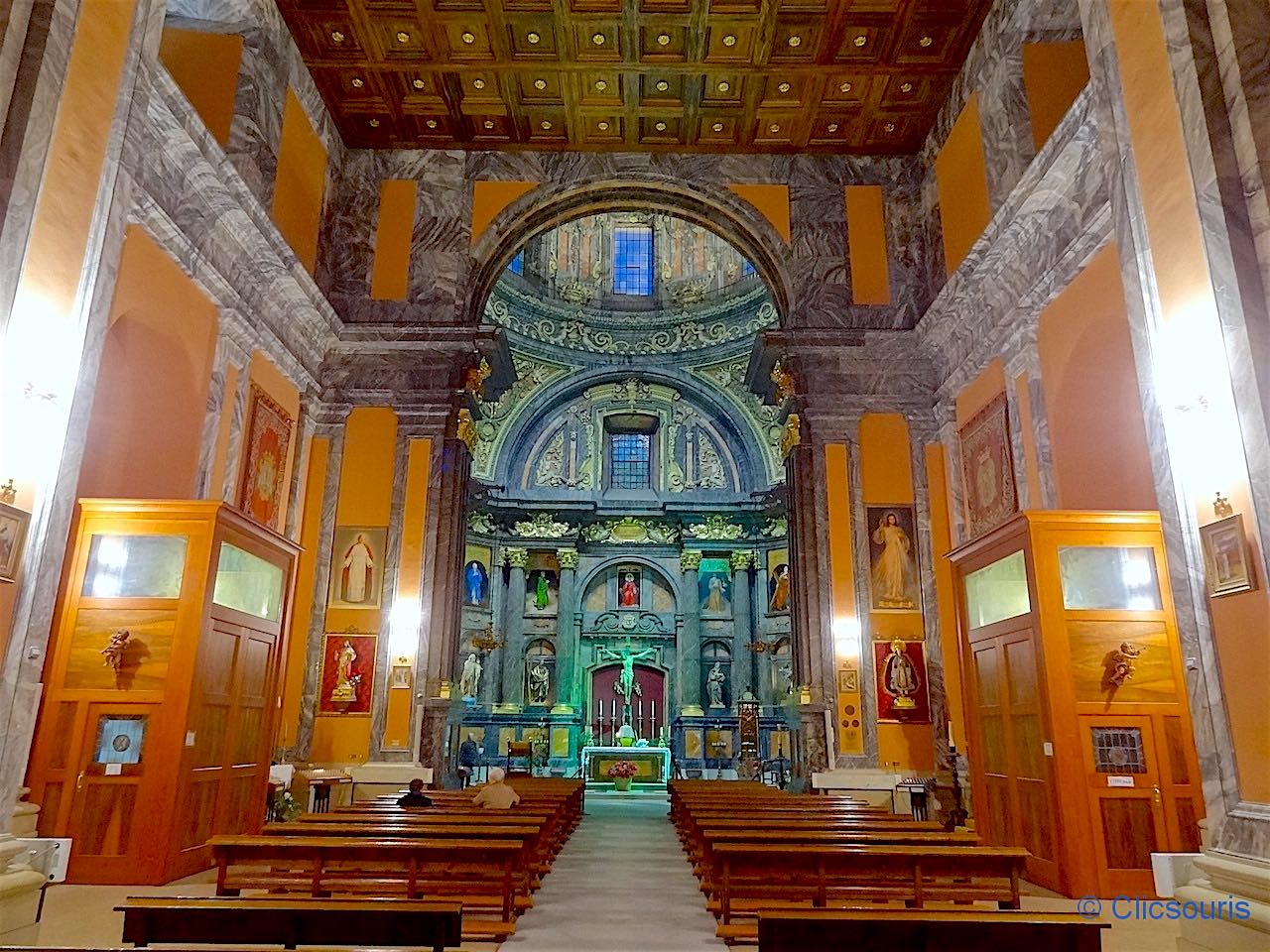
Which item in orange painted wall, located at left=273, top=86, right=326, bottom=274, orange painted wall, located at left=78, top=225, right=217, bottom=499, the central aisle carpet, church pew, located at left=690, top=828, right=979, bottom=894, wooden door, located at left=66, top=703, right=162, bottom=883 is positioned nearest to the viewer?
the central aisle carpet

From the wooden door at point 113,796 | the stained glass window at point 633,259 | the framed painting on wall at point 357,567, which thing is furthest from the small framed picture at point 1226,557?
the stained glass window at point 633,259

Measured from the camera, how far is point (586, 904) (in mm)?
6461

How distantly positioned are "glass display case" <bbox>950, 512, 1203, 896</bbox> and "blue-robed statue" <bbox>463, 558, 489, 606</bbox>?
18466 millimetres

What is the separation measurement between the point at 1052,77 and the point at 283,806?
12.3m

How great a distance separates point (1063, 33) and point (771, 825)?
965 centimetres

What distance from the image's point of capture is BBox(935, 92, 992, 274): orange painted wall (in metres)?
11.8

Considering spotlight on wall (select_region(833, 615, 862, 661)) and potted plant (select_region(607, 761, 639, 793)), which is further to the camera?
potted plant (select_region(607, 761, 639, 793))

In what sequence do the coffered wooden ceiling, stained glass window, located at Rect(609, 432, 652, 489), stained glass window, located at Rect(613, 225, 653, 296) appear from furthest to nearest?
1. stained glass window, located at Rect(613, 225, 653, 296)
2. stained glass window, located at Rect(609, 432, 652, 489)
3. the coffered wooden ceiling

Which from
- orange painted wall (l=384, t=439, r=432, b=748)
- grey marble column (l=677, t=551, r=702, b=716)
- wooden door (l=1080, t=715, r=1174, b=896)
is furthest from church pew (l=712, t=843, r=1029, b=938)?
grey marble column (l=677, t=551, r=702, b=716)

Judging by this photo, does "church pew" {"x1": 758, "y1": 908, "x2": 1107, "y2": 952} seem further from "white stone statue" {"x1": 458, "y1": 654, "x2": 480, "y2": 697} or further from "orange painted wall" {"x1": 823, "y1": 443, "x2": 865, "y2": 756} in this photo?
"white stone statue" {"x1": 458, "y1": 654, "x2": 480, "y2": 697}

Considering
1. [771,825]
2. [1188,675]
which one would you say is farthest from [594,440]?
[1188,675]

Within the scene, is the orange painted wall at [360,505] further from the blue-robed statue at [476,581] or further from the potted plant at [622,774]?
the blue-robed statue at [476,581]

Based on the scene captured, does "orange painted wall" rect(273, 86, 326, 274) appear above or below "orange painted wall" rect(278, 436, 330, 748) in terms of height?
above

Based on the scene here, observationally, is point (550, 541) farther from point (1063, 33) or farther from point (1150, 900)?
point (1150, 900)
